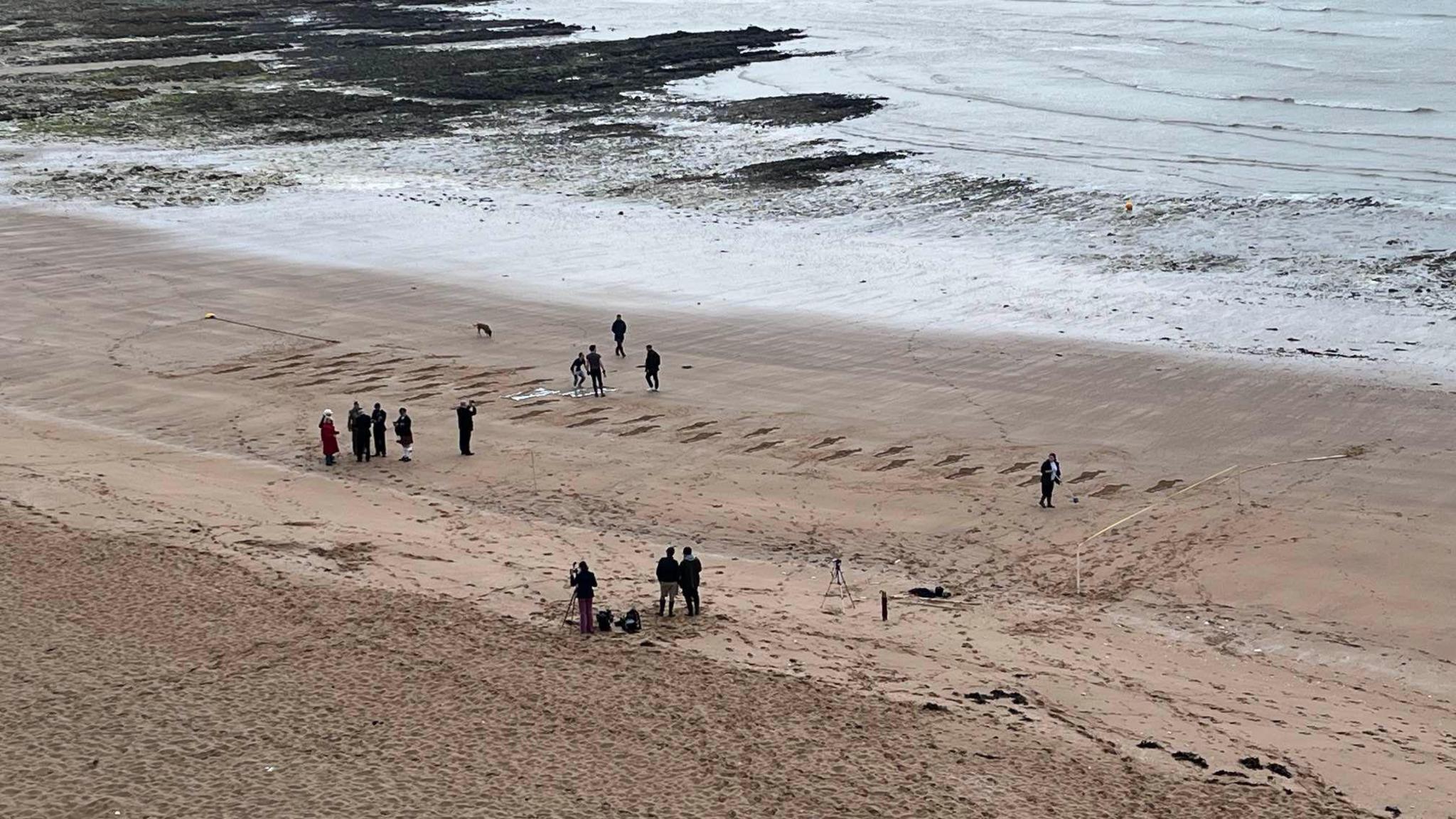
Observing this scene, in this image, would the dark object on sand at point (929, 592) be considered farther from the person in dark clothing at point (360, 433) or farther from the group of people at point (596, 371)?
the person in dark clothing at point (360, 433)

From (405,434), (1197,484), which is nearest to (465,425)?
(405,434)

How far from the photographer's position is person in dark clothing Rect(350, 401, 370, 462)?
20.8 metres

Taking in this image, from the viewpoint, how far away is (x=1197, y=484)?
20438 mm

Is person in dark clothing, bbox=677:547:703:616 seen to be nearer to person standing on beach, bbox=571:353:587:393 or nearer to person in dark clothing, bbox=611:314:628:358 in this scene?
person standing on beach, bbox=571:353:587:393

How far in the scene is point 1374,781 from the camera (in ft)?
41.2

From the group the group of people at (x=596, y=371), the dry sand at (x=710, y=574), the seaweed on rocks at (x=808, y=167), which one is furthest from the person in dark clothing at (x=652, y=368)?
the seaweed on rocks at (x=808, y=167)

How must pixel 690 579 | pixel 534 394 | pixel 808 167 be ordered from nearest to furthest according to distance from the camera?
pixel 690 579
pixel 534 394
pixel 808 167

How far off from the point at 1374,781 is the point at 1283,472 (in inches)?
346

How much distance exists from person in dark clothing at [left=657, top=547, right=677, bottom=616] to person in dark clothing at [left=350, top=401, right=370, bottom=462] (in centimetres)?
668

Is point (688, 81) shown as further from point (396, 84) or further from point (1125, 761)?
point (1125, 761)

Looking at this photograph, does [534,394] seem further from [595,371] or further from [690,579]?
[690,579]

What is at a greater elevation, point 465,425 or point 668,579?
point 465,425

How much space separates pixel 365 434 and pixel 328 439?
49 cm

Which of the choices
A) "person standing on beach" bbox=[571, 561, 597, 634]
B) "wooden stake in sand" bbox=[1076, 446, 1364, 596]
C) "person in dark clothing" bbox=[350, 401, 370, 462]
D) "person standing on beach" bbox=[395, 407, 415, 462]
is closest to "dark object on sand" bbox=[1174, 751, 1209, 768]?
"wooden stake in sand" bbox=[1076, 446, 1364, 596]
